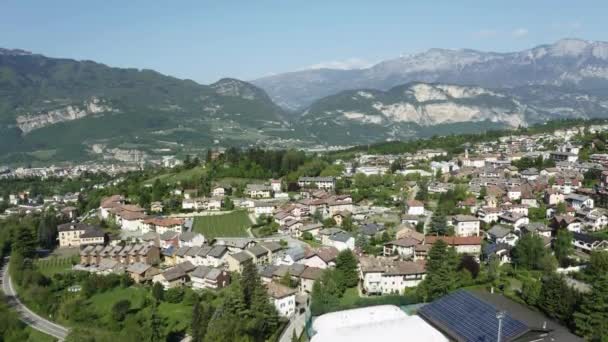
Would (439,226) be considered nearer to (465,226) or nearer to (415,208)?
(465,226)

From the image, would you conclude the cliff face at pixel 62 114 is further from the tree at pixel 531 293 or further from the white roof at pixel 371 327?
the tree at pixel 531 293

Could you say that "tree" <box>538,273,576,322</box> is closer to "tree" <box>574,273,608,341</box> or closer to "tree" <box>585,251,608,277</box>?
"tree" <box>574,273,608,341</box>

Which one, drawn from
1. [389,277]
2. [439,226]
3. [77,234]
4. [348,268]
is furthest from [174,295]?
[439,226]

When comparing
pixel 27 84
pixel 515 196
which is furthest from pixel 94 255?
pixel 27 84

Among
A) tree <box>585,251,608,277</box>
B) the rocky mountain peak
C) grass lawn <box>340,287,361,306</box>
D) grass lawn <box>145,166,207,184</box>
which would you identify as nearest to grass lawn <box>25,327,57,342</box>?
grass lawn <box>340,287,361,306</box>

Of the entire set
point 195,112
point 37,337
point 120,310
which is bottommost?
point 37,337

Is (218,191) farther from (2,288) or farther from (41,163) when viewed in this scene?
(41,163)
